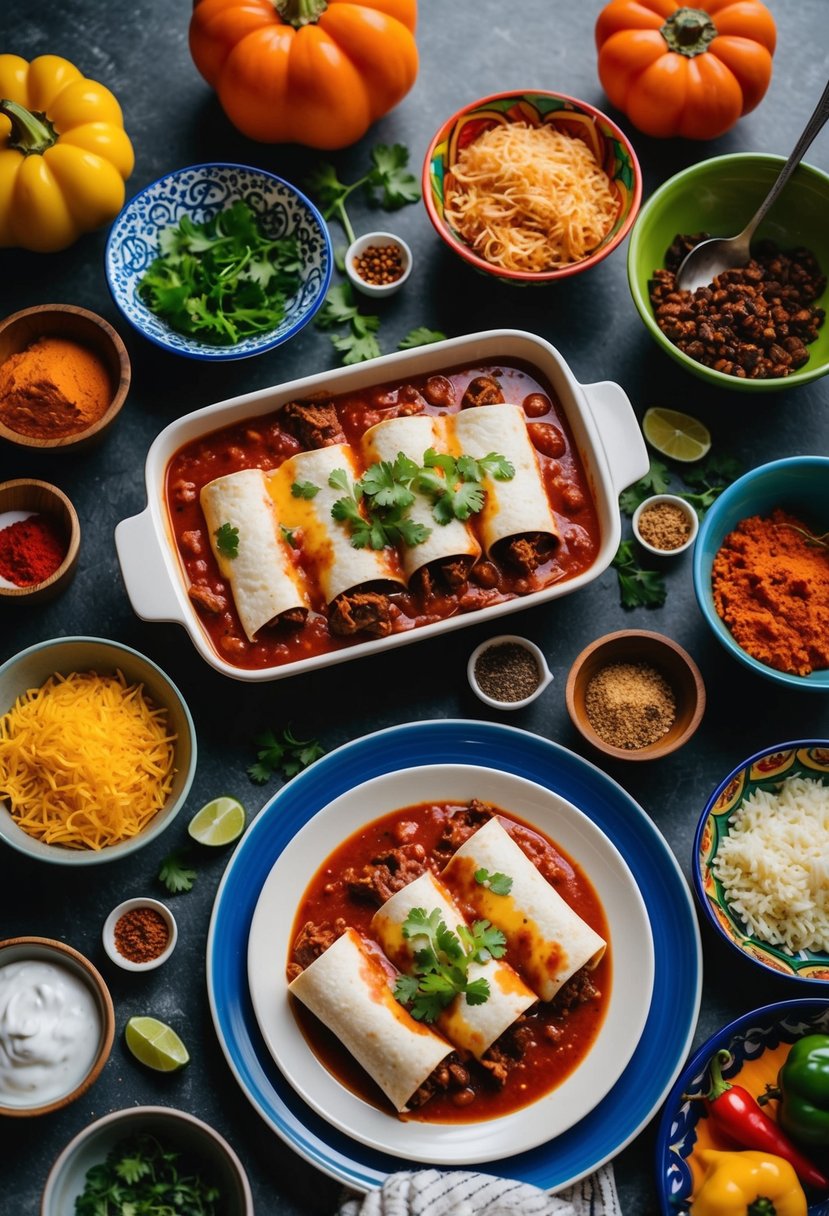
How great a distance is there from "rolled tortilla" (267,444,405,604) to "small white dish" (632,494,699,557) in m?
0.98

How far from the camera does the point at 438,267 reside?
502 centimetres

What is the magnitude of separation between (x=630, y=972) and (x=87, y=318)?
3.11 meters

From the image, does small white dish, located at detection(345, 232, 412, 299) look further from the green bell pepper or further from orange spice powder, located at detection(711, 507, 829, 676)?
the green bell pepper

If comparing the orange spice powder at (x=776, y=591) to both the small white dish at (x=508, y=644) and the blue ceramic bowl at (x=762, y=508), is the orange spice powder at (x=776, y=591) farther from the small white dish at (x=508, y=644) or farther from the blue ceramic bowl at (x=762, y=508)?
the small white dish at (x=508, y=644)

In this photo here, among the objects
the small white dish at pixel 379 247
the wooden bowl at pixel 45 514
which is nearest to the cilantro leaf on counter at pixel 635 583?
the small white dish at pixel 379 247

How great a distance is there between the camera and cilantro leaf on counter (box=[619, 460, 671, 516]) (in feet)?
15.7

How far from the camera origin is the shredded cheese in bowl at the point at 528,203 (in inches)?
186

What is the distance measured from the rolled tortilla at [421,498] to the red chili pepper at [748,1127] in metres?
2.00

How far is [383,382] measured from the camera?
184 inches

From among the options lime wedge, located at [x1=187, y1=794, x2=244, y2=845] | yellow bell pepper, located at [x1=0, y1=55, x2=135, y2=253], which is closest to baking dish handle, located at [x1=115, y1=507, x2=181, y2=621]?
lime wedge, located at [x1=187, y1=794, x2=244, y2=845]

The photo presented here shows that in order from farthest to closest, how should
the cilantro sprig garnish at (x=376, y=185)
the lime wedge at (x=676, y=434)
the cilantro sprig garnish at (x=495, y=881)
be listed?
the cilantro sprig garnish at (x=376, y=185) < the lime wedge at (x=676, y=434) < the cilantro sprig garnish at (x=495, y=881)

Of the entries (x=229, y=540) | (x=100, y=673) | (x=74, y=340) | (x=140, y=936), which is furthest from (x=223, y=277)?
(x=140, y=936)

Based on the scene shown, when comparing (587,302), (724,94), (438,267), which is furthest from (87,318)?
(724,94)

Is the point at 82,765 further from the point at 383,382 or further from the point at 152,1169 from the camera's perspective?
the point at 383,382
